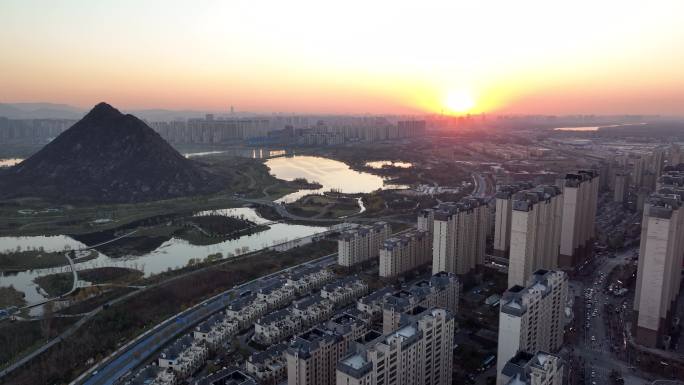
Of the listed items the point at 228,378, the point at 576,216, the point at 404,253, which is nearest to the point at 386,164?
the point at 576,216

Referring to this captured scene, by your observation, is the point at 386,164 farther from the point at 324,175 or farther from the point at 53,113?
the point at 53,113

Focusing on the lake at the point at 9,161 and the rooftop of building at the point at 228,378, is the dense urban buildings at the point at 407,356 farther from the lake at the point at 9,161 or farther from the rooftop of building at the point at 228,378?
the lake at the point at 9,161

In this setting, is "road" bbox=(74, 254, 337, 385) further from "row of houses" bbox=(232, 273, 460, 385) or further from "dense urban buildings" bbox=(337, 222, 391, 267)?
"dense urban buildings" bbox=(337, 222, 391, 267)

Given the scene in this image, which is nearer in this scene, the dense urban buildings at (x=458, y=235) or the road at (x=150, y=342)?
the road at (x=150, y=342)

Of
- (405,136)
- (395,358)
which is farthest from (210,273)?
(405,136)

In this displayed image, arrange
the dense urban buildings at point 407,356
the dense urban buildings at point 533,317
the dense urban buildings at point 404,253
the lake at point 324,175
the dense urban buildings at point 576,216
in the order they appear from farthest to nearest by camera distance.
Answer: the lake at point 324,175, the dense urban buildings at point 576,216, the dense urban buildings at point 404,253, the dense urban buildings at point 533,317, the dense urban buildings at point 407,356

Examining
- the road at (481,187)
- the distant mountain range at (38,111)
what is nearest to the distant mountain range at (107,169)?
the road at (481,187)
